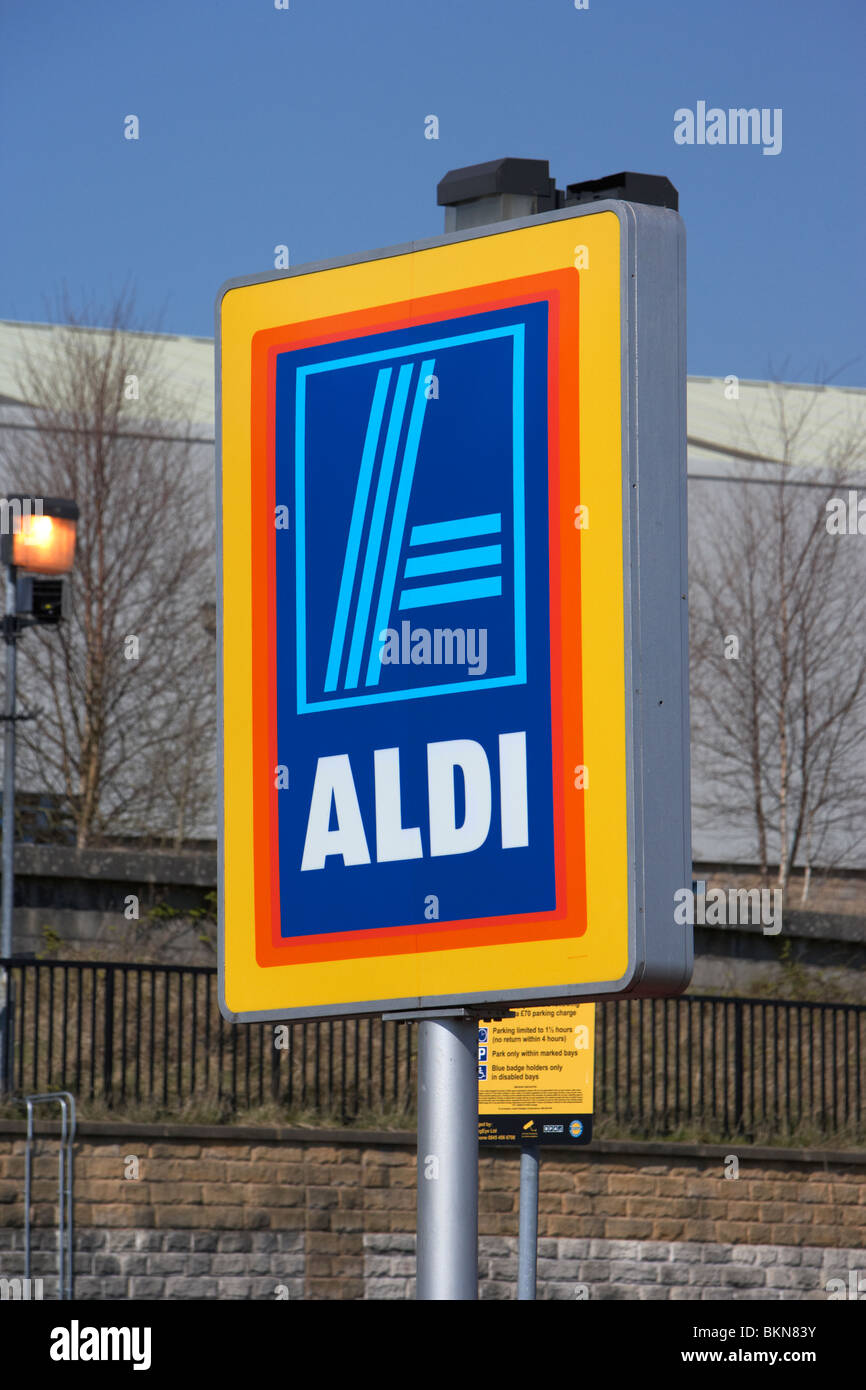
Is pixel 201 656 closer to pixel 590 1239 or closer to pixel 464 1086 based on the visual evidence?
pixel 590 1239

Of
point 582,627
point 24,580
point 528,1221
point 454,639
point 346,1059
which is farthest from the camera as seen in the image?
point 346,1059

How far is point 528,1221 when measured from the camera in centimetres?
924

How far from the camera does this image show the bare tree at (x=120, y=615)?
71.4ft

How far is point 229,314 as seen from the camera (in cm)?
402

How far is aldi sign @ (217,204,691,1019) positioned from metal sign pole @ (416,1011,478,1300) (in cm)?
12

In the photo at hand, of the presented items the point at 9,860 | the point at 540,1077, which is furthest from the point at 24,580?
the point at 540,1077

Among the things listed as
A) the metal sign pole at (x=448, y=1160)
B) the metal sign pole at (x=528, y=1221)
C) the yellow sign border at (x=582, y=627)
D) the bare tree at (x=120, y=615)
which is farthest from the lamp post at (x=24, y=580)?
the metal sign pole at (x=448, y=1160)

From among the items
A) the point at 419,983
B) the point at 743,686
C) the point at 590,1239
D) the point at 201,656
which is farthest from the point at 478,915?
the point at 743,686

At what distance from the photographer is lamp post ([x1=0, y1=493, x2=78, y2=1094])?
1603 cm

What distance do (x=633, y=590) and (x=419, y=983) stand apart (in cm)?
84

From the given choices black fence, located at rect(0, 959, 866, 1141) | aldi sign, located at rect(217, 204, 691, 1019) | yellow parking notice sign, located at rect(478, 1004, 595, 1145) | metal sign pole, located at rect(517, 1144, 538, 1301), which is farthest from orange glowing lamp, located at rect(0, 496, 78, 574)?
aldi sign, located at rect(217, 204, 691, 1019)

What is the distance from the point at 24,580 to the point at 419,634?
43.8 ft

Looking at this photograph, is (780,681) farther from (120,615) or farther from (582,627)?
(582,627)

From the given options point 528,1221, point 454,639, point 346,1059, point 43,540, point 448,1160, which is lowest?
point 528,1221
